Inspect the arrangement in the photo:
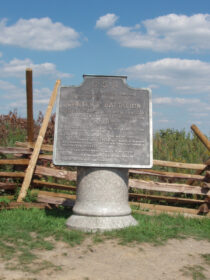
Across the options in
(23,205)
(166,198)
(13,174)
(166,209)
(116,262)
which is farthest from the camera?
(13,174)

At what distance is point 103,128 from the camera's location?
19.8 ft

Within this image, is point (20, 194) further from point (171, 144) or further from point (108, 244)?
point (171, 144)

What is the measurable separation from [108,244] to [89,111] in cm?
207

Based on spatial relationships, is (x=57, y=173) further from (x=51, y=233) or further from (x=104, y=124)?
(x=51, y=233)

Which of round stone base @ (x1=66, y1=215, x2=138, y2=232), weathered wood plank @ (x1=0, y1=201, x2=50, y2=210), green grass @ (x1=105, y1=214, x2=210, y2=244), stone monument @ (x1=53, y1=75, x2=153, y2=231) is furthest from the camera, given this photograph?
weathered wood plank @ (x1=0, y1=201, x2=50, y2=210)

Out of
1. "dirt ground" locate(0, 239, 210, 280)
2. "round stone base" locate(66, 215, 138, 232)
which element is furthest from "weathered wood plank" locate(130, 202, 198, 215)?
"dirt ground" locate(0, 239, 210, 280)

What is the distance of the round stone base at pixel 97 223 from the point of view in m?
5.71

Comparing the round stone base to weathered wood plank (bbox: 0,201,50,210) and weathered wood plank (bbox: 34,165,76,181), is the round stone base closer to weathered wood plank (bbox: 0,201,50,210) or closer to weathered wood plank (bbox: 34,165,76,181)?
weathered wood plank (bbox: 0,201,50,210)

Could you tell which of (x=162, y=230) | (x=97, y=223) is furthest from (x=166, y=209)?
(x=97, y=223)

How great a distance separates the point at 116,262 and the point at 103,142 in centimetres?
202

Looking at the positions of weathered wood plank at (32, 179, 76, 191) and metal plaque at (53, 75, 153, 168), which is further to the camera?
weathered wood plank at (32, 179, 76, 191)

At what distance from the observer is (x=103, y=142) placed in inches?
237

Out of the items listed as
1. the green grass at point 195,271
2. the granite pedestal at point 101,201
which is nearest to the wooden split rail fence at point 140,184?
the granite pedestal at point 101,201

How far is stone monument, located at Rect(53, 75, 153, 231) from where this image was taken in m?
5.86
